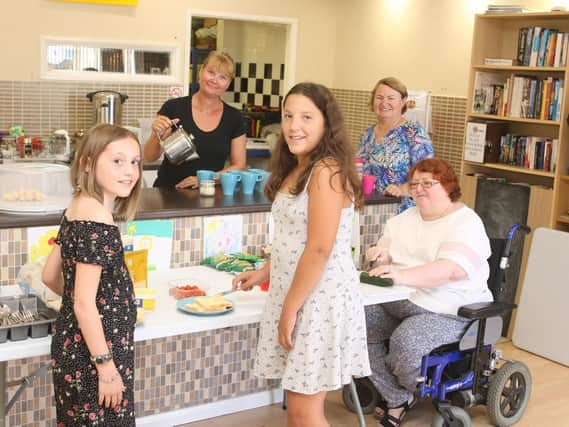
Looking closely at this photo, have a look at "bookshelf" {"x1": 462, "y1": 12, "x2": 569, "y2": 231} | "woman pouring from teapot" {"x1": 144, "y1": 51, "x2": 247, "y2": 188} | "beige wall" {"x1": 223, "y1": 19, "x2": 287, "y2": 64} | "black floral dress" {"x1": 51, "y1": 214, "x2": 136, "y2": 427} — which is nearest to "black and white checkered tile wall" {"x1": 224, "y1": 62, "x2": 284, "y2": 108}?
"beige wall" {"x1": 223, "y1": 19, "x2": 287, "y2": 64}

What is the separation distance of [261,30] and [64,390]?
240 inches

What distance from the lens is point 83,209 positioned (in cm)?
208

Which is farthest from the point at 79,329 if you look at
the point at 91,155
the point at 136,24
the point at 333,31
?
the point at 333,31

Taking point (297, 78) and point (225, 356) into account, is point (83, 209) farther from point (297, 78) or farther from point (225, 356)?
point (297, 78)

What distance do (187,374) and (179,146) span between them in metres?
0.97

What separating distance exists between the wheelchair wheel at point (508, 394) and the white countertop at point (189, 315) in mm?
724

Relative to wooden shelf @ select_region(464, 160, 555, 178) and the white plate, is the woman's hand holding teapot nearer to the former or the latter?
the white plate

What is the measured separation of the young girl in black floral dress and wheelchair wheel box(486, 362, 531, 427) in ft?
5.99

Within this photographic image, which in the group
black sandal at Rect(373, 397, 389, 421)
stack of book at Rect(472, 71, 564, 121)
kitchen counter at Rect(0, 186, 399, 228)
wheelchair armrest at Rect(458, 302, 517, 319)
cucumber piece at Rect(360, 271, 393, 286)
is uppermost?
stack of book at Rect(472, 71, 564, 121)

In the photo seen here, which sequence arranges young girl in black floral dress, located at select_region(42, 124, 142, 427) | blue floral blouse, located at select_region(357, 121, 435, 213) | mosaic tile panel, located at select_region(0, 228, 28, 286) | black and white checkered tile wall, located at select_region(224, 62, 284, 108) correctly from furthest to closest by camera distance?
black and white checkered tile wall, located at select_region(224, 62, 284, 108) < blue floral blouse, located at select_region(357, 121, 435, 213) < mosaic tile panel, located at select_region(0, 228, 28, 286) < young girl in black floral dress, located at select_region(42, 124, 142, 427)

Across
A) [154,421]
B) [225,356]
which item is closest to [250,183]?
[225,356]

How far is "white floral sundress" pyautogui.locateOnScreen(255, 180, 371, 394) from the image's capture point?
7.63 feet

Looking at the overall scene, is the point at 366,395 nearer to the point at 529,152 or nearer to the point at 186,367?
the point at 186,367

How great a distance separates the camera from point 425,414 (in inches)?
144
